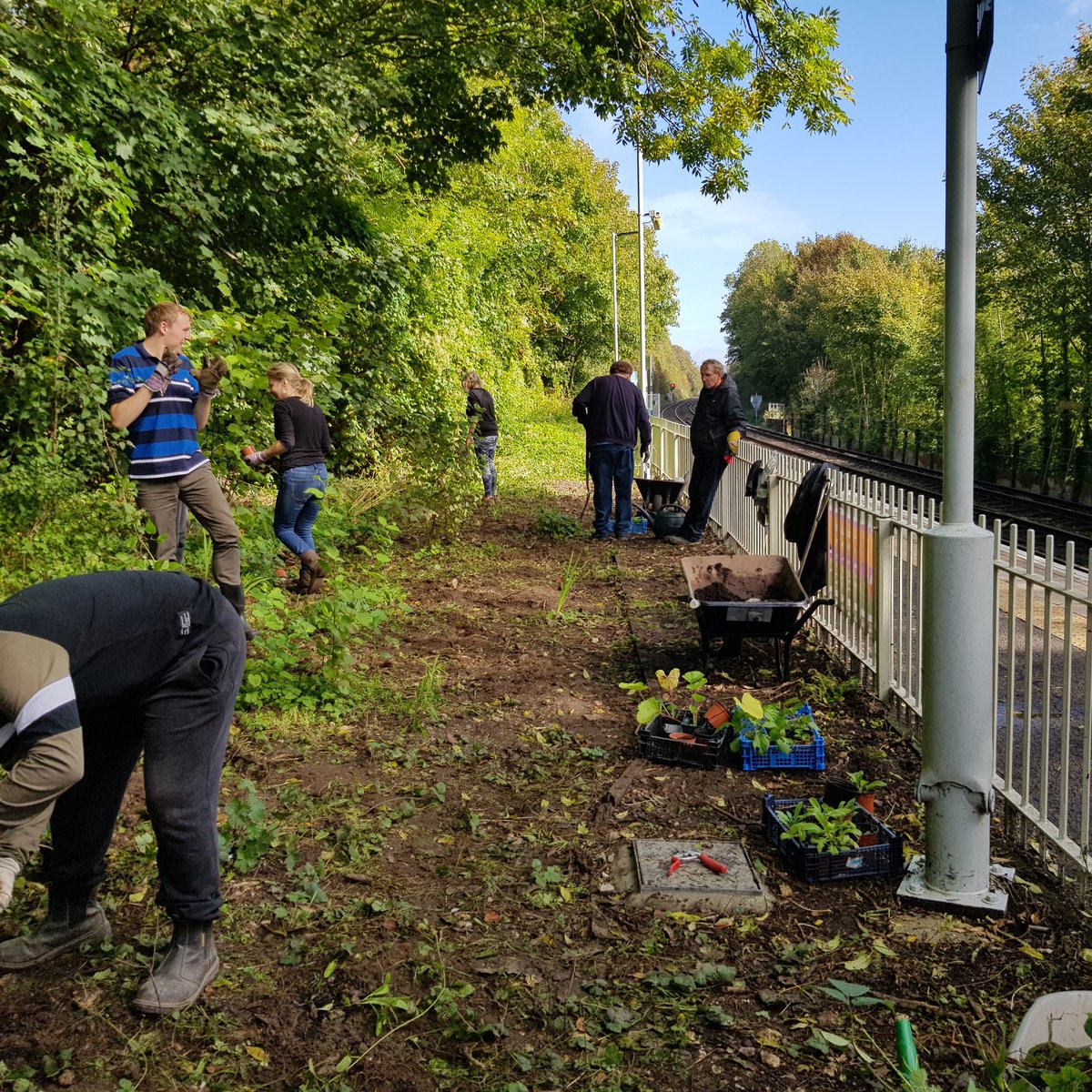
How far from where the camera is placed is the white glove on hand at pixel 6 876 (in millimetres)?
2289

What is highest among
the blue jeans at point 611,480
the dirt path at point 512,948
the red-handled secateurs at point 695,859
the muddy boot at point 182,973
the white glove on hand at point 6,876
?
the blue jeans at point 611,480

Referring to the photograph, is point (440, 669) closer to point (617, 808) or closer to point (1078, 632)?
point (617, 808)

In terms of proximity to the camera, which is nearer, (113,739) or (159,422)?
(113,739)

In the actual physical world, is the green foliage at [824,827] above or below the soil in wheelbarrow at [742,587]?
below

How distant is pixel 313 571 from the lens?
8.73 m

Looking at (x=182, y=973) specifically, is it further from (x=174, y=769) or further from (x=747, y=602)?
(x=747, y=602)

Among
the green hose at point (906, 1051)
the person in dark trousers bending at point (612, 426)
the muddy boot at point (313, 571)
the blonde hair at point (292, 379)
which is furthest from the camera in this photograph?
the person in dark trousers bending at point (612, 426)

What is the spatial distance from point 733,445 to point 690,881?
319 inches

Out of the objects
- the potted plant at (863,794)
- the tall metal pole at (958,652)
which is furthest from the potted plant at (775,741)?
the tall metal pole at (958,652)

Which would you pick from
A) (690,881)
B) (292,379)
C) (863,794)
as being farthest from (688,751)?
(292,379)

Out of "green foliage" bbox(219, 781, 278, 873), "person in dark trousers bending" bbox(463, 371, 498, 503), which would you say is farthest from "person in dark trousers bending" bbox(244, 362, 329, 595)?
"person in dark trousers bending" bbox(463, 371, 498, 503)

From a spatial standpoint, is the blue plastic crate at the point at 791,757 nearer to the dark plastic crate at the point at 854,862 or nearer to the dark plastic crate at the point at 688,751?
the dark plastic crate at the point at 688,751

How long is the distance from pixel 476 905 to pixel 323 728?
217cm

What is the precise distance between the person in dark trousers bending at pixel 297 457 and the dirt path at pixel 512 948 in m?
2.91
